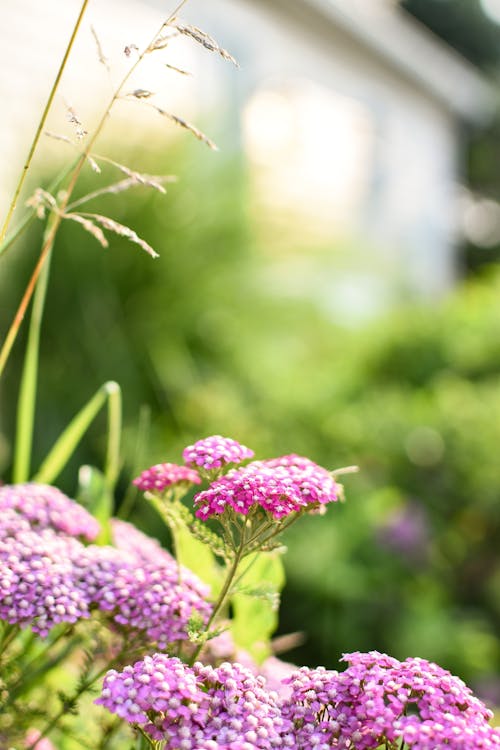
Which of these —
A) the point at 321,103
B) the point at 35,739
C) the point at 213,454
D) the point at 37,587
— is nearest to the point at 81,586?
the point at 37,587

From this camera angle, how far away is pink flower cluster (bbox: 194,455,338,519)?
923 mm

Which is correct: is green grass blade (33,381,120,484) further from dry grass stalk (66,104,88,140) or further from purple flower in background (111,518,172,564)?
dry grass stalk (66,104,88,140)

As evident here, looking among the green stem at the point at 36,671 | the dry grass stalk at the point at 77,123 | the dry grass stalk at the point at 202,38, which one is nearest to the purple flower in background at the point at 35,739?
the green stem at the point at 36,671

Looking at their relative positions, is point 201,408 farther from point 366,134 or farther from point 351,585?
point 366,134

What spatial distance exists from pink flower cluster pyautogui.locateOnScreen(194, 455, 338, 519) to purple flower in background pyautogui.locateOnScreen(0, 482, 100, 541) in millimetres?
305

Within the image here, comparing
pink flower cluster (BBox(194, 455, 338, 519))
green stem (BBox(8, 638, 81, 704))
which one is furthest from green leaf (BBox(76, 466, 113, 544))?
pink flower cluster (BBox(194, 455, 338, 519))

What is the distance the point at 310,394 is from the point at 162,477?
2.81 m

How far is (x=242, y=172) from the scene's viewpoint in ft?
16.4

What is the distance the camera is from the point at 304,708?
0.88 metres

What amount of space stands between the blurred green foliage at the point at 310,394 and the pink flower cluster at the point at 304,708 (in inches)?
84.6

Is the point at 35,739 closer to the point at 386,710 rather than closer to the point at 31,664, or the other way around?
the point at 31,664

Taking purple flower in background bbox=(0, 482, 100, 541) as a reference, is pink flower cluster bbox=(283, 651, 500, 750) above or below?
below

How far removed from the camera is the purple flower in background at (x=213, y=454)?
1010 millimetres

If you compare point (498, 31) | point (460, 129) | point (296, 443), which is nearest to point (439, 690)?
point (296, 443)
